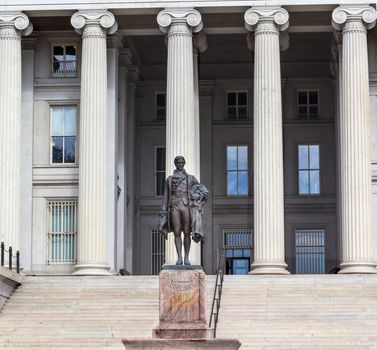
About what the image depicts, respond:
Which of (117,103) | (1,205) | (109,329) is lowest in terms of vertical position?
(109,329)

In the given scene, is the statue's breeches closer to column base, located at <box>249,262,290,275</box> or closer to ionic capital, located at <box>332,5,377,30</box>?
column base, located at <box>249,262,290,275</box>

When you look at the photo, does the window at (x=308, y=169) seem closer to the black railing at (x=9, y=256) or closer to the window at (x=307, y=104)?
the window at (x=307, y=104)

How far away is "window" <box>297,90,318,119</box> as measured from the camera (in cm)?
6034

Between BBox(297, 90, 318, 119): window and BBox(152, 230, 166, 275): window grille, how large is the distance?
862 cm

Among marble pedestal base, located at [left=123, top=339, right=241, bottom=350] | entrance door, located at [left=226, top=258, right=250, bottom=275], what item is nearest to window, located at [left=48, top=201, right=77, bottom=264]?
entrance door, located at [left=226, top=258, right=250, bottom=275]

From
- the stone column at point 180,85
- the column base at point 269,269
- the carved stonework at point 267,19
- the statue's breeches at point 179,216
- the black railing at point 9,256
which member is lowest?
the column base at point 269,269

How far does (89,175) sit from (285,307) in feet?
34.9

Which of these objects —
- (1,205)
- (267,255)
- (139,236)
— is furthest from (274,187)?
(139,236)

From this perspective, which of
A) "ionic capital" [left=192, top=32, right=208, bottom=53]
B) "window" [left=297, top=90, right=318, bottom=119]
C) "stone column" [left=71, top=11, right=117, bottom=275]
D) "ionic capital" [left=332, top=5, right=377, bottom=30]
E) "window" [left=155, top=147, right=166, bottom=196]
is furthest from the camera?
"window" [left=297, top=90, right=318, bottom=119]

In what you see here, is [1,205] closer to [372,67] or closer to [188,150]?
[188,150]

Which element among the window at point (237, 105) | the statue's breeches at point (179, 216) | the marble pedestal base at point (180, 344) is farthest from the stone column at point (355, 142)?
the marble pedestal base at point (180, 344)

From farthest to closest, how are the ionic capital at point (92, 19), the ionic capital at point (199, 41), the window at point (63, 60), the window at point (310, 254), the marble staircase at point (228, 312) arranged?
the window at point (310, 254) < the window at point (63, 60) < the ionic capital at point (199, 41) < the ionic capital at point (92, 19) < the marble staircase at point (228, 312)

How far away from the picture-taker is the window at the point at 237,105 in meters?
60.8

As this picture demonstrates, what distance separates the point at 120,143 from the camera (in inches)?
2058
